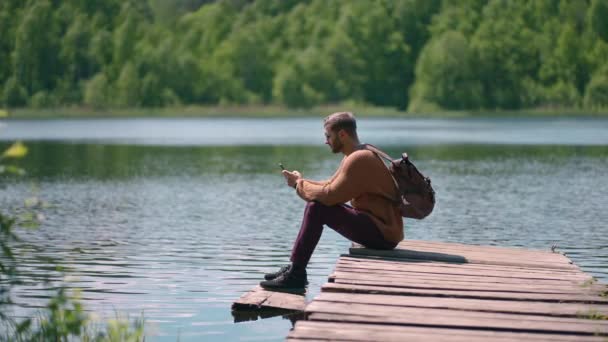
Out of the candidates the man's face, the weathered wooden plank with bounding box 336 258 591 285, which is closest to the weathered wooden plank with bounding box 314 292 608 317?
the weathered wooden plank with bounding box 336 258 591 285

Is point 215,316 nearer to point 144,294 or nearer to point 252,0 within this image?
point 144,294

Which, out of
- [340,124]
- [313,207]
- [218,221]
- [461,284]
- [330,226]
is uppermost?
[340,124]

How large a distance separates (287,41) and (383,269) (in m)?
130

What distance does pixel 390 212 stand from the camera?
9.12m

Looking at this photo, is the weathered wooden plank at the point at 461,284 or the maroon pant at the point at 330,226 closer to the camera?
the weathered wooden plank at the point at 461,284

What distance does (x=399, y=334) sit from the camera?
631 cm

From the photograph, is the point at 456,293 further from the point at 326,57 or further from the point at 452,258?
the point at 326,57

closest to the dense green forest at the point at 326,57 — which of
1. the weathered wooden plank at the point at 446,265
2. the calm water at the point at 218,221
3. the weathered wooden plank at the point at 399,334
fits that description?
the calm water at the point at 218,221

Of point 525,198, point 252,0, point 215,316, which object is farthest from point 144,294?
point 252,0

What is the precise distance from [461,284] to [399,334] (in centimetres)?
183

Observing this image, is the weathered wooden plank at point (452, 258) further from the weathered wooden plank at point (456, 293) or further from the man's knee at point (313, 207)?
the weathered wooden plank at point (456, 293)

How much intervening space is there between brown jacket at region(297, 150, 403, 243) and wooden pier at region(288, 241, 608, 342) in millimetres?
429

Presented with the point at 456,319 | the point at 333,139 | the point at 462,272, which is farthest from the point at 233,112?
the point at 456,319

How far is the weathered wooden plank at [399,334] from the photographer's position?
6.18 meters
